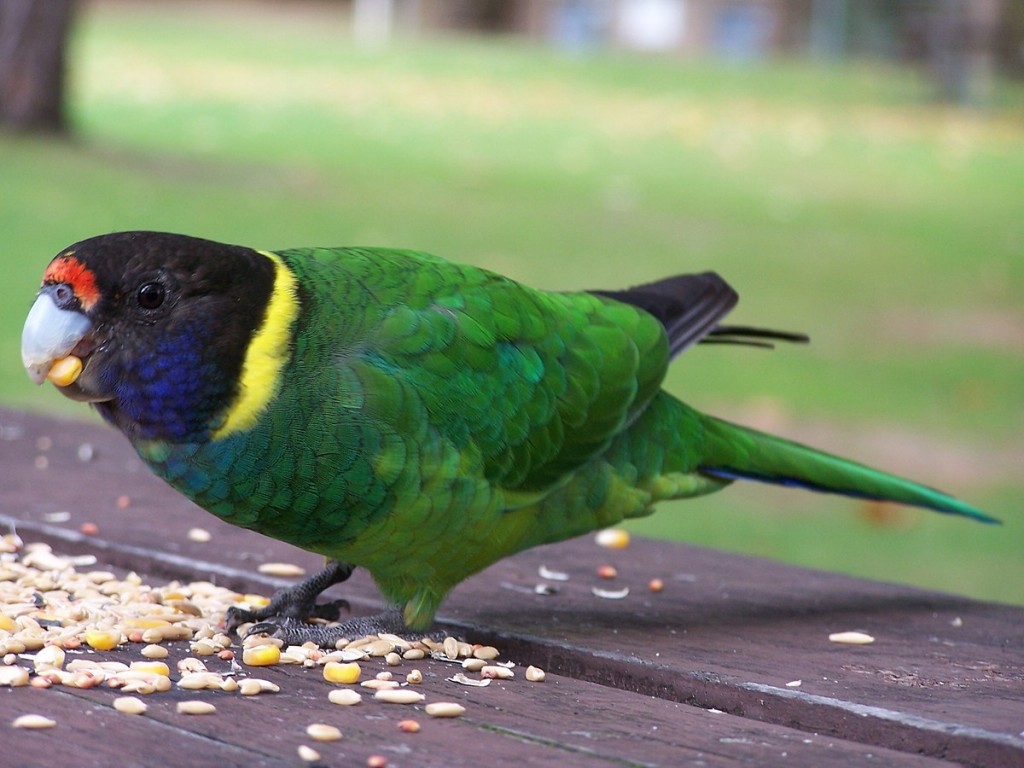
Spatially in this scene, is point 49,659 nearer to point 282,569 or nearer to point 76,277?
point 76,277

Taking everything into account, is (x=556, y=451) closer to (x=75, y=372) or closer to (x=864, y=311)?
(x=75, y=372)

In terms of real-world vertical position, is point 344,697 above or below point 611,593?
below

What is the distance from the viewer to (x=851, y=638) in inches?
109

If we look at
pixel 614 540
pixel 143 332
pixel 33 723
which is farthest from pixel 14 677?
pixel 614 540

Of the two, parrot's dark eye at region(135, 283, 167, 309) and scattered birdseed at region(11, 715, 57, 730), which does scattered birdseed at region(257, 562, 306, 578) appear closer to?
parrot's dark eye at region(135, 283, 167, 309)

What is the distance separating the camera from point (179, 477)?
8.28 ft

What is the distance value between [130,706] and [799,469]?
1.65 m

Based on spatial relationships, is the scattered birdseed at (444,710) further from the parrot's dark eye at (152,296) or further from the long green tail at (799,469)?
the long green tail at (799,469)

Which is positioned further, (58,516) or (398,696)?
(58,516)

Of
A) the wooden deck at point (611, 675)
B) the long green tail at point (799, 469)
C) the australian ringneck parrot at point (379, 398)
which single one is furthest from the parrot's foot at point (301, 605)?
the long green tail at point (799, 469)

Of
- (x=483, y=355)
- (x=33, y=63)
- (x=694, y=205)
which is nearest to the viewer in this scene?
(x=483, y=355)

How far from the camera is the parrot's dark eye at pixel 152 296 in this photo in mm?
2453

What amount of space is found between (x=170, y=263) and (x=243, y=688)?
2.34 ft

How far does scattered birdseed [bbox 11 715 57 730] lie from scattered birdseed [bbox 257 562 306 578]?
1.09 metres
